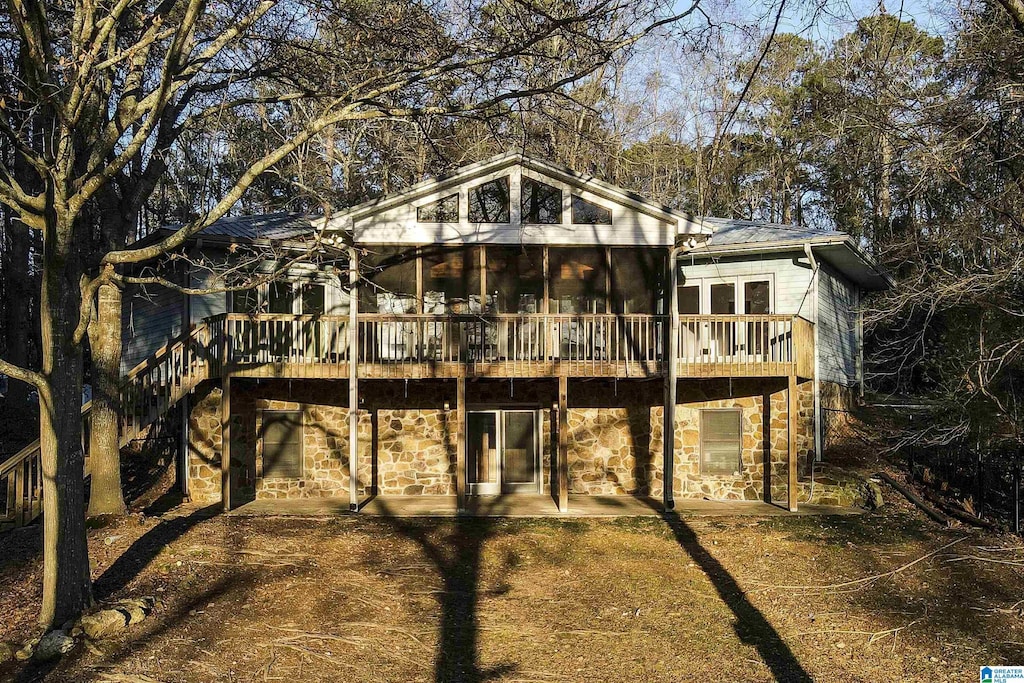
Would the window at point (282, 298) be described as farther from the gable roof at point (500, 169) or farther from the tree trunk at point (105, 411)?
the tree trunk at point (105, 411)

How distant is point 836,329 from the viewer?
20.1 m

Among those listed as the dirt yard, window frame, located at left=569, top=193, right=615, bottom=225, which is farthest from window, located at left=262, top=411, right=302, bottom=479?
window frame, located at left=569, top=193, right=615, bottom=225

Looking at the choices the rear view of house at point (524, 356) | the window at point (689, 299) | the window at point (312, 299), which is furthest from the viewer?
the window at point (689, 299)

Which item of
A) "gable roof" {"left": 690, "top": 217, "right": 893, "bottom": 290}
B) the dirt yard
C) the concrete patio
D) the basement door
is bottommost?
the dirt yard

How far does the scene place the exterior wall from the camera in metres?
17.4

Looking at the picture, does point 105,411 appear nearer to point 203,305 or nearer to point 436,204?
point 203,305

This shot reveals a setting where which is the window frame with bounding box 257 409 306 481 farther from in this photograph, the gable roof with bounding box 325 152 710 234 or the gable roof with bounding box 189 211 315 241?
the gable roof with bounding box 325 152 710 234

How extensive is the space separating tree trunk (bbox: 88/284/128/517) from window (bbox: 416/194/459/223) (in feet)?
17.8

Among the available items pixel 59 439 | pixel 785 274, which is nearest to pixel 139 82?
pixel 59 439

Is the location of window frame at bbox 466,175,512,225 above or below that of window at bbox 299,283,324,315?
above

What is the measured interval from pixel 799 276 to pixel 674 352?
12.2 ft

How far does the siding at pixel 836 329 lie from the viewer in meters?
18.9

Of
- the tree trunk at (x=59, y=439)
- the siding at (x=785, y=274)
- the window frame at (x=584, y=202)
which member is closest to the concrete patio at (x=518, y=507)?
the siding at (x=785, y=274)

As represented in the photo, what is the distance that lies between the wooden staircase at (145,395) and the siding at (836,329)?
12.4 meters
